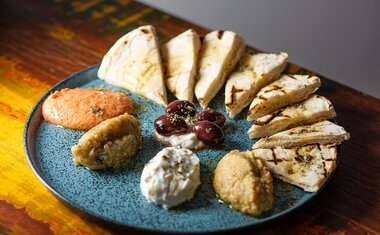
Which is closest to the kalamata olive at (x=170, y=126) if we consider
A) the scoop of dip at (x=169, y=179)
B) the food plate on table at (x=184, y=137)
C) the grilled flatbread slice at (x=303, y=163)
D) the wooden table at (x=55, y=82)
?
the food plate on table at (x=184, y=137)

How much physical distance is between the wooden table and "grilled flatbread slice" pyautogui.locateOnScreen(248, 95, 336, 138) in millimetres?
260

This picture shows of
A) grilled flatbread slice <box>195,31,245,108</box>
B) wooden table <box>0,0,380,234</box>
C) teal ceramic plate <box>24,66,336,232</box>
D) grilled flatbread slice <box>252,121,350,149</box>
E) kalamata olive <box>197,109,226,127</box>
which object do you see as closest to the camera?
teal ceramic plate <box>24,66,336,232</box>

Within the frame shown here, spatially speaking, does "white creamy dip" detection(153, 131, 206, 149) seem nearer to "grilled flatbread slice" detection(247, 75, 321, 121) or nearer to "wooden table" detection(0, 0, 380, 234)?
"grilled flatbread slice" detection(247, 75, 321, 121)

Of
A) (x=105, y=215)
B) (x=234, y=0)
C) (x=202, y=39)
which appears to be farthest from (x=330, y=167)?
(x=234, y=0)

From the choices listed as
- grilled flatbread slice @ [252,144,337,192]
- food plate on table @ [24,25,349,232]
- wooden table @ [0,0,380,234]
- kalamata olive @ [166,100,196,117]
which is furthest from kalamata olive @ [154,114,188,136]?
wooden table @ [0,0,380,234]

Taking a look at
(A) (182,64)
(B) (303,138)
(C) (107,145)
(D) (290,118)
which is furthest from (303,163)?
(A) (182,64)

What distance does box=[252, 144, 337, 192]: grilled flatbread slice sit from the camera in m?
2.97

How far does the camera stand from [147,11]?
16.2 ft

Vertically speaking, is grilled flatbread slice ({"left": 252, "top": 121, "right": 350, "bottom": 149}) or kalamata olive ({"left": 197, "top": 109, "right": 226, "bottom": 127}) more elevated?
grilled flatbread slice ({"left": 252, "top": 121, "right": 350, "bottom": 149})

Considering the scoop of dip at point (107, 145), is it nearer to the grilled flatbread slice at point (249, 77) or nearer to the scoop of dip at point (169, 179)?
the scoop of dip at point (169, 179)

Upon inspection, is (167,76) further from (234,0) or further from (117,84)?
(234,0)

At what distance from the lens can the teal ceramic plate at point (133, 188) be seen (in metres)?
2.79

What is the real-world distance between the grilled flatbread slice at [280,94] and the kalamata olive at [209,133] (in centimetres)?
34

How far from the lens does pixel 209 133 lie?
127 inches
